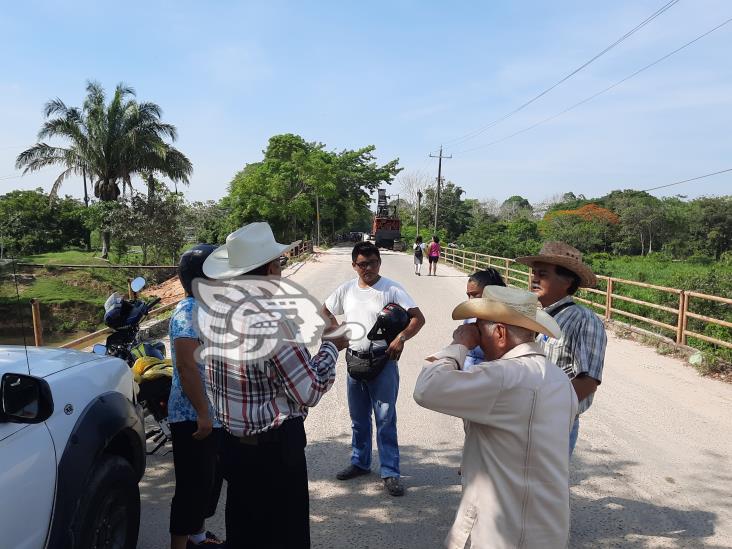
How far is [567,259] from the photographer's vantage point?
2.60m

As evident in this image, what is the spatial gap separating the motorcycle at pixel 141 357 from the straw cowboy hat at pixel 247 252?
5.63 ft

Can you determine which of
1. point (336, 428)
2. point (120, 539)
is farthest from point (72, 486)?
point (336, 428)

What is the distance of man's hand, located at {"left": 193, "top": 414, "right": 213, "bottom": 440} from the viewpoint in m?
2.55

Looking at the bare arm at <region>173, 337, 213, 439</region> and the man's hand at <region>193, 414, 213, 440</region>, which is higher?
the bare arm at <region>173, 337, 213, 439</region>

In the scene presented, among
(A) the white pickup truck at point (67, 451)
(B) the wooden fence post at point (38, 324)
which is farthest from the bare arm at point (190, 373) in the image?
(B) the wooden fence post at point (38, 324)

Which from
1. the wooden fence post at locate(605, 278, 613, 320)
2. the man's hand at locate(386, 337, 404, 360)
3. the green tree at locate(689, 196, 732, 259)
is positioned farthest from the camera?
the green tree at locate(689, 196, 732, 259)

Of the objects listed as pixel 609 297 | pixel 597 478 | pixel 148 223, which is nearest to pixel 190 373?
pixel 597 478

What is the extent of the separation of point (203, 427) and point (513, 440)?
1.57 metres

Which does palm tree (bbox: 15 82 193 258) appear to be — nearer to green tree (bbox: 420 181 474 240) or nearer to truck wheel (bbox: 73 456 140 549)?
truck wheel (bbox: 73 456 140 549)

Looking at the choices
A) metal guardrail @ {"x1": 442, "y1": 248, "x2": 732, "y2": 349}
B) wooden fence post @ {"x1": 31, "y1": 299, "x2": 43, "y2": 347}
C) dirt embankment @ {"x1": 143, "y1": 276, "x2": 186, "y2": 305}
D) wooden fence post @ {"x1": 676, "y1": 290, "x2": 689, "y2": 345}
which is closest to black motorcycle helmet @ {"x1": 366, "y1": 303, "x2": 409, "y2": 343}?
metal guardrail @ {"x1": 442, "y1": 248, "x2": 732, "y2": 349}

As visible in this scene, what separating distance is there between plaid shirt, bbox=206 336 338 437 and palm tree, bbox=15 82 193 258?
22.6 meters

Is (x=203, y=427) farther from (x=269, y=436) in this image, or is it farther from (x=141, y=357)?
(x=141, y=357)

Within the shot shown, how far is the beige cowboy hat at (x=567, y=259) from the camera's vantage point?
2613 mm

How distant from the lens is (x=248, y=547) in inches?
88.0
